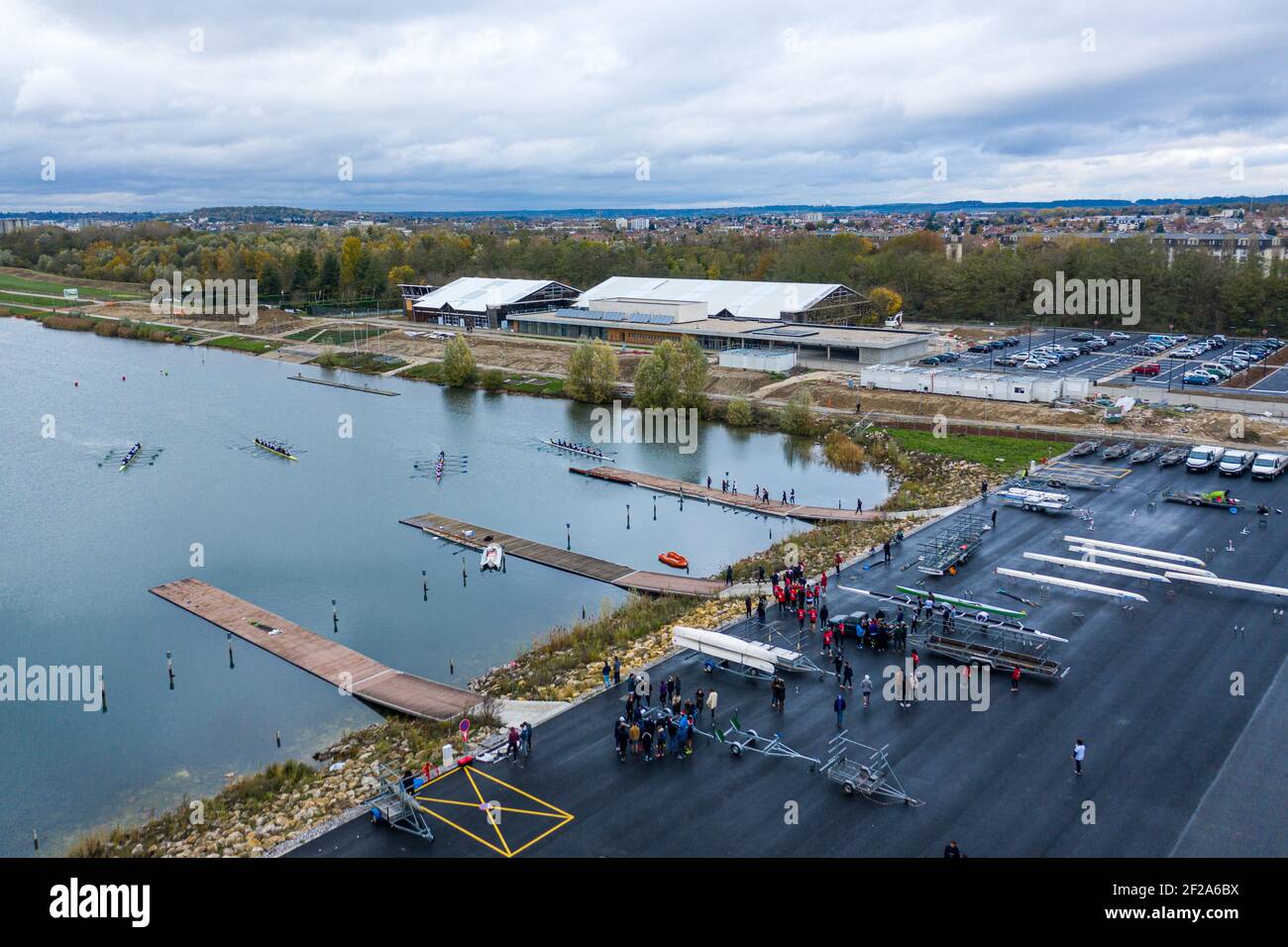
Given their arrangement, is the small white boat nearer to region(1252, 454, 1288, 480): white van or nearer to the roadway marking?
the roadway marking

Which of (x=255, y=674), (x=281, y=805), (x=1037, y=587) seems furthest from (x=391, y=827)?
(x=1037, y=587)

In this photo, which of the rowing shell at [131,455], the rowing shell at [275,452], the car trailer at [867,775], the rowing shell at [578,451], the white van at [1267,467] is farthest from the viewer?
the rowing shell at [275,452]

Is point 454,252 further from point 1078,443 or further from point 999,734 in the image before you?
point 999,734

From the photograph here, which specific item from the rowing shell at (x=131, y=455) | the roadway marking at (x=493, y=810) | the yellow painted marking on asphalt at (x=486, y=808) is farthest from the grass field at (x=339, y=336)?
the roadway marking at (x=493, y=810)

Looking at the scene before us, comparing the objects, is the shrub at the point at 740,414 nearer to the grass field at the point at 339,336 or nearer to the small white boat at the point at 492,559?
the small white boat at the point at 492,559

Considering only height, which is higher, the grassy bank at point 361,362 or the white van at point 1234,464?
the grassy bank at point 361,362

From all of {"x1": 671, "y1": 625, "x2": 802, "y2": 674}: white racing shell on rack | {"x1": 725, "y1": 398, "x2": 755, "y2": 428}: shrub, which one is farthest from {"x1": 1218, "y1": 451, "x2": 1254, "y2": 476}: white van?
{"x1": 725, "y1": 398, "x2": 755, "y2": 428}: shrub

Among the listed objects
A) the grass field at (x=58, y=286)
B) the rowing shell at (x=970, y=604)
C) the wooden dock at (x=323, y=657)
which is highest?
the grass field at (x=58, y=286)
